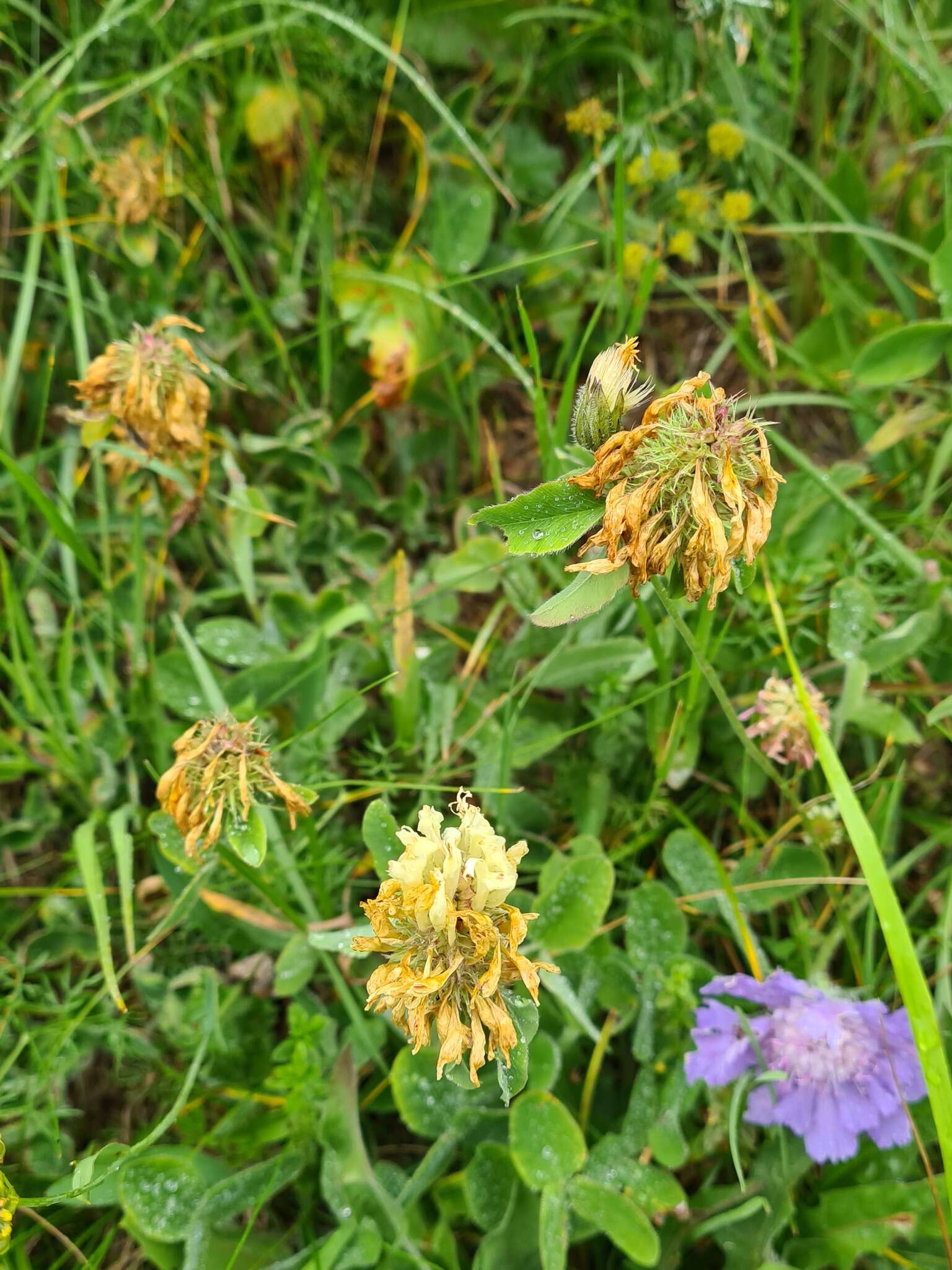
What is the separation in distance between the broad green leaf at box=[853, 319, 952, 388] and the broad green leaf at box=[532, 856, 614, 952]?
1.07m

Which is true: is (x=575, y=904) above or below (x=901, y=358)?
below

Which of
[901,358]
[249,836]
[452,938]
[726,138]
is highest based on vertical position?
[726,138]

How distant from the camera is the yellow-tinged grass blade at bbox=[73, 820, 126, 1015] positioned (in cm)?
149

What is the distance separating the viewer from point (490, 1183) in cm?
149

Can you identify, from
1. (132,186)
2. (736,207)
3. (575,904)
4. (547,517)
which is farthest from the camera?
(736,207)

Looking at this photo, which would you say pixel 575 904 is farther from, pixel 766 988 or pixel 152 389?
pixel 152 389

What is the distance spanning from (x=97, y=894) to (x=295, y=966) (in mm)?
319

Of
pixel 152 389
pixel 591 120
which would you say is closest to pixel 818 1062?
pixel 152 389

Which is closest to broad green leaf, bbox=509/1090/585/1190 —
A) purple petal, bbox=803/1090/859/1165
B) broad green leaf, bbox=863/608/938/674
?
purple petal, bbox=803/1090/859/1165

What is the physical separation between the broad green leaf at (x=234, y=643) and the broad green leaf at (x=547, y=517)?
2.71 feet

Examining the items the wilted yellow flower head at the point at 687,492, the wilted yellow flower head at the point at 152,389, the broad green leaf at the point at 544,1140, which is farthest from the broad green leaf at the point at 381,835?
the wilted yellow flower head at the point at 152,389

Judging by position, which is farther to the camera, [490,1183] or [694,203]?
[694,203]

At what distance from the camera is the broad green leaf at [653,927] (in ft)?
5.26

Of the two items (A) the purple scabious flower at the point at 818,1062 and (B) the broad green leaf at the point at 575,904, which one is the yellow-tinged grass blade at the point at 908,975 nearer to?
(A) the purple scabious flower at the point at 818,1062
